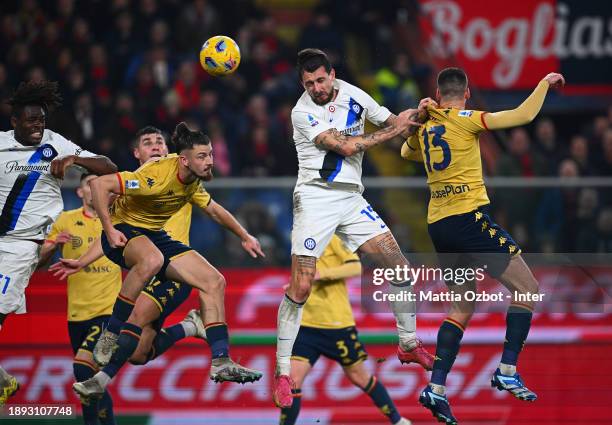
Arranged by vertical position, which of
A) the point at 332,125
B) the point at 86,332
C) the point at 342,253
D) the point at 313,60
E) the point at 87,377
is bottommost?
the point at 87,377

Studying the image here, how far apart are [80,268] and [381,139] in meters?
3.02

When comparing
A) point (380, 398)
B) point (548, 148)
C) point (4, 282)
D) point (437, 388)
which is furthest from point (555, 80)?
point (548, 148)

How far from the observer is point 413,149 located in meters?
10.7

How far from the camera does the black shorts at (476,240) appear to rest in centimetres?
1027

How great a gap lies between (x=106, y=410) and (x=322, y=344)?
7.26 feet

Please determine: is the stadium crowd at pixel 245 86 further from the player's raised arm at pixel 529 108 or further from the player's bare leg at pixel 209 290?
the player's raised arm at pixel 529 108

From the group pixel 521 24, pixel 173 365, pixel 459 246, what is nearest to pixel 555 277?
pixel 459 246

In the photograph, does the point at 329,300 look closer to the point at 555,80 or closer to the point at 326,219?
the point at 326,219

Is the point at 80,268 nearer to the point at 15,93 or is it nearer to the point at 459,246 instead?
the point at 15,93

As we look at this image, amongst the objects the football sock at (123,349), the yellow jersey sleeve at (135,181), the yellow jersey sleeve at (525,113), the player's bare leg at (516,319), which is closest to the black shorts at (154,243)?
the yellow jersey sleeve at (135,181)

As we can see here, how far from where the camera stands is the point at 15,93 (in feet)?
35.7

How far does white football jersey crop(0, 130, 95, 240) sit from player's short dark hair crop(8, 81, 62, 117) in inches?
10.0

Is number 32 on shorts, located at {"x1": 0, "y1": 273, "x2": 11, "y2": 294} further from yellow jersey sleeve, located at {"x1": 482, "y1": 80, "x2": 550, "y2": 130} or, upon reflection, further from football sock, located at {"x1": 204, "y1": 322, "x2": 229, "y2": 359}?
yellow jersey sleeve, located at {"x1": 482, "y1": 80, "x2": 550, "y2": 130}

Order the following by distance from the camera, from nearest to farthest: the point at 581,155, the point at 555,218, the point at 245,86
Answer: the point at 555,218 < the point at 581,155 < the point at 245,86
